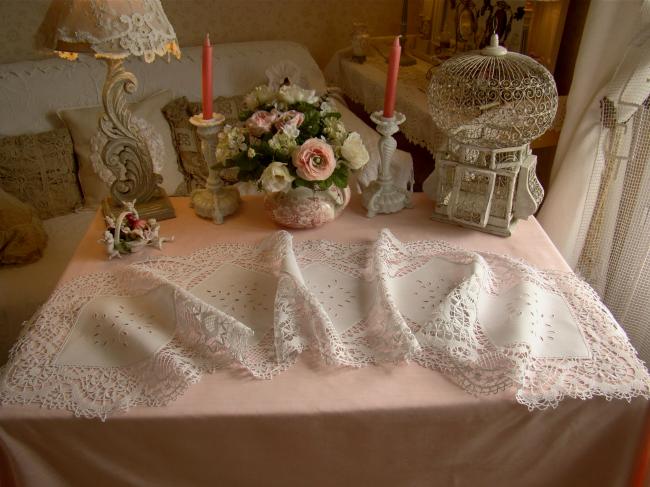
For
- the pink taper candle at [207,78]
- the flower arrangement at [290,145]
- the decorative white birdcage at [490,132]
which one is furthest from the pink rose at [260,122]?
the decorative white birdcage at [490,132]

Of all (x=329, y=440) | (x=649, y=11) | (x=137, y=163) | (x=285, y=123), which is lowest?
(x=329, y=440)

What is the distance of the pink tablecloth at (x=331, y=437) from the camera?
2.77ft

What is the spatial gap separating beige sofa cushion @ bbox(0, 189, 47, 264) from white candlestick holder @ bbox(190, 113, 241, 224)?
691mm

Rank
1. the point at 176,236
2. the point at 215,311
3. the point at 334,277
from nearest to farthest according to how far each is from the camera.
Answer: the point at 215,311, the point at 334,277, the point at 176,236

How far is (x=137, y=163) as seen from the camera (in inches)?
50.8

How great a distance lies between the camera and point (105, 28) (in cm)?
106

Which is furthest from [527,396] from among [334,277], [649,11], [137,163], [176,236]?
[649,11]

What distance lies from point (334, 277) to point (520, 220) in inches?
19.6

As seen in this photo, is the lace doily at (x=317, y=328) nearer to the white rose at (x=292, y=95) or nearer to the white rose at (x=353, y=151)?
the white rose at (x=353, y=151)

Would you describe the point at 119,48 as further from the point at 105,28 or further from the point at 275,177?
the point at 275,177

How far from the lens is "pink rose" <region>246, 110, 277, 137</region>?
3.74 feet

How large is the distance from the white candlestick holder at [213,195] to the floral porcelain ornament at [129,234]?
131 millimetres

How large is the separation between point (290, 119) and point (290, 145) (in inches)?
2.1

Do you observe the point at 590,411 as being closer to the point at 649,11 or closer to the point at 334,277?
the point at 334,277
